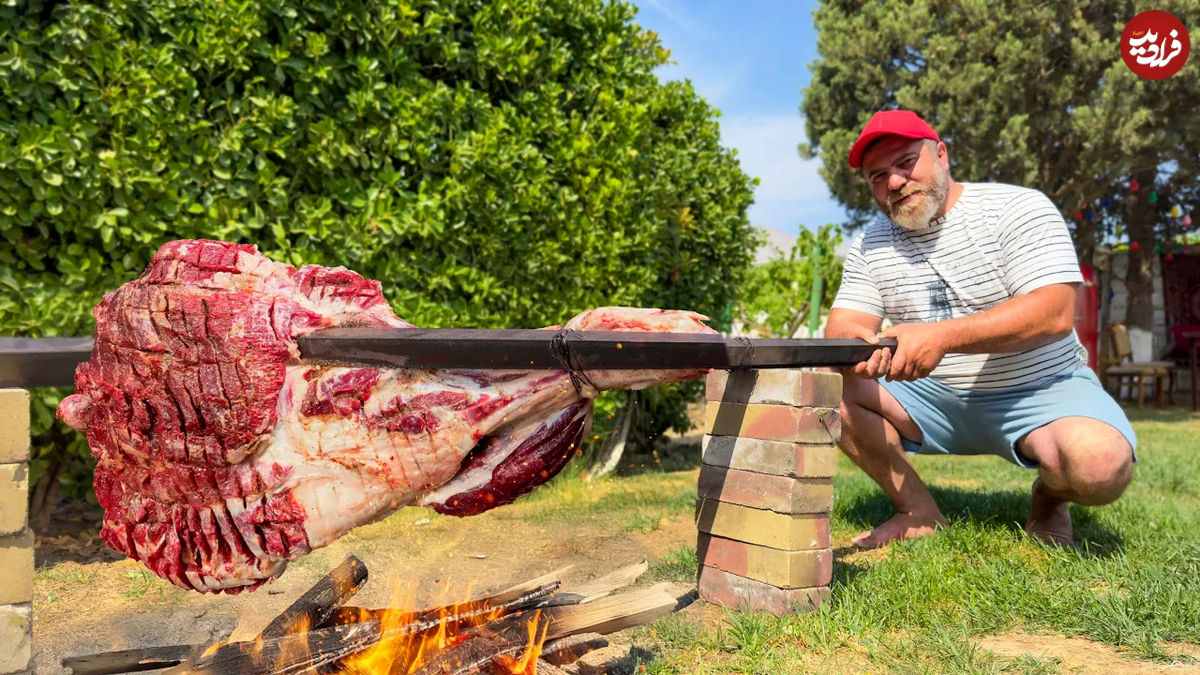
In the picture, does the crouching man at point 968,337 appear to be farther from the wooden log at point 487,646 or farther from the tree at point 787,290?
the tree at point 787,290

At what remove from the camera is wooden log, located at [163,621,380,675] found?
199 cm

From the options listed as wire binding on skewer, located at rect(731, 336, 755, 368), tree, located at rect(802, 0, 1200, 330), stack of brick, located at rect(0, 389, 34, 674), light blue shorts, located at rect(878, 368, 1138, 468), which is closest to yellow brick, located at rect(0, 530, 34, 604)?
stack of brick, located at rect(0, 389, 34, 674)

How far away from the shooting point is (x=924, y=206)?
372 centimetres

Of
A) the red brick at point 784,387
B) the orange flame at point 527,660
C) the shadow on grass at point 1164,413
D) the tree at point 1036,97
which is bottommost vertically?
the shadow on grass at point 1164,413

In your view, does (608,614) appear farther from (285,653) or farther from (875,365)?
(875,365)

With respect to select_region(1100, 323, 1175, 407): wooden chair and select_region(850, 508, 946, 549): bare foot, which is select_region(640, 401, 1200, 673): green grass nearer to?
select_region(850, 508, 946, 549): bare foot

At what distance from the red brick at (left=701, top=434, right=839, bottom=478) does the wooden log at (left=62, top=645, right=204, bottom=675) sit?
177cm

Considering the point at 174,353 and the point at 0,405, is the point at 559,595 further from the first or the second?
the point at 0,405

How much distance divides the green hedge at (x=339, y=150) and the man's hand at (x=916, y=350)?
2402mm

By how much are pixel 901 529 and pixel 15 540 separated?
3.43 meters

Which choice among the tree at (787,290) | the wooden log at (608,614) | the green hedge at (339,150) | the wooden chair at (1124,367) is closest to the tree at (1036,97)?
the wooden chair at (1124,367)

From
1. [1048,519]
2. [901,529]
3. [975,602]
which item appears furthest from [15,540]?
[1048,519]

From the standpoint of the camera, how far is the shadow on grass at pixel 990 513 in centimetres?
372

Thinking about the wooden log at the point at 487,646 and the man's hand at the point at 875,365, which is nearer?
the wooden log at the point at 487,646
